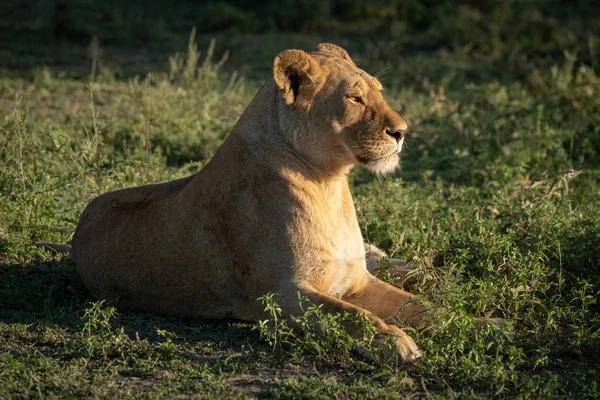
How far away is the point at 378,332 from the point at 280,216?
0.76 meters

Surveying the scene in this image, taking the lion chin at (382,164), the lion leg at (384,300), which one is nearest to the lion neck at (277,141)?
the lion chin at (382,164)

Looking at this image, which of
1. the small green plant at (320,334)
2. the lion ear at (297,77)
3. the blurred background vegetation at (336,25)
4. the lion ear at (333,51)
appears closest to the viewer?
the small green plant at (320,334)

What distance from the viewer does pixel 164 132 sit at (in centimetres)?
781

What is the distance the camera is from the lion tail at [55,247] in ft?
18.4

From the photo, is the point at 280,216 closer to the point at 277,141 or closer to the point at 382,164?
the point at 277,141

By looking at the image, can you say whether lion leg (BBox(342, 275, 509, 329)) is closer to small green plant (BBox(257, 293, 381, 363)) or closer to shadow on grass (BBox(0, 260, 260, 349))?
small green plant (BBox(257, 293, 381, 363))

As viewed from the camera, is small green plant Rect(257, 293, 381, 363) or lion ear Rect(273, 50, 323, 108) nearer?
small green plant Rect(257, 293, 381, 363)

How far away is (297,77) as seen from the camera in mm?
4508

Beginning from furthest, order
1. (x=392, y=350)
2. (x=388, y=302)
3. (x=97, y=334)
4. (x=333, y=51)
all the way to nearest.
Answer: (x=333, y=51) < (x=388, y=302) < (x=97, y=334) < (x=392, y=350)

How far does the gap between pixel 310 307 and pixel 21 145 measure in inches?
97.3

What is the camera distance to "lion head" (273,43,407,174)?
4.47 meters

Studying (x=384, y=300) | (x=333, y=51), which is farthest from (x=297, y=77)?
(x=384, y=300)

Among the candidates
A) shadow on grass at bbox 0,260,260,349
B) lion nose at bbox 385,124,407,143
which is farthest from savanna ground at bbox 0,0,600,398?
lion nose at bbox 385,124,407,143

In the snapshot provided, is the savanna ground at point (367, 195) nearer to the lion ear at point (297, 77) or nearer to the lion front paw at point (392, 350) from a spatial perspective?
the lion front paw at point (392, 350)
